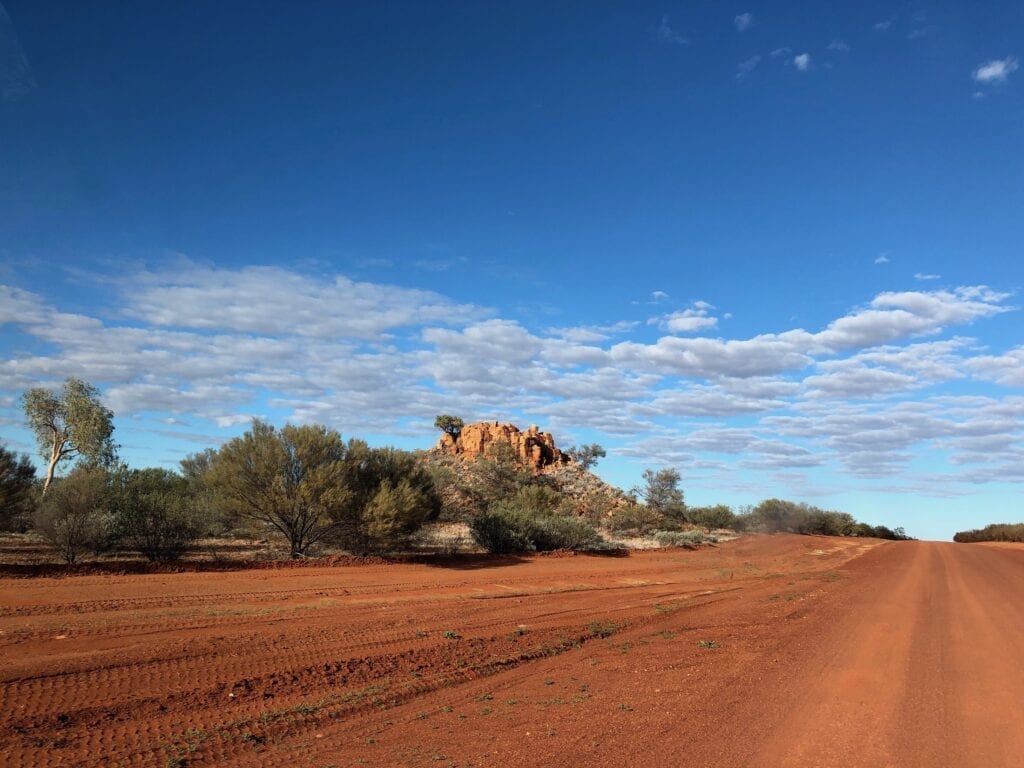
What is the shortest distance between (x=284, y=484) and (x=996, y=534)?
2943 inches

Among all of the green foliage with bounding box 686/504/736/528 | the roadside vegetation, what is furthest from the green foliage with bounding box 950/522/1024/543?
the roadside vegetation

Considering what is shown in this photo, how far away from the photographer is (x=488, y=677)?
31.2 ft

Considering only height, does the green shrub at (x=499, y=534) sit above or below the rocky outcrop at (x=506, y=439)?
below

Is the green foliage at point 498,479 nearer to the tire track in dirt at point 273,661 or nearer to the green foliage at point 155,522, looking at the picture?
the green foliage at point 155,522

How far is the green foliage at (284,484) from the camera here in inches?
907

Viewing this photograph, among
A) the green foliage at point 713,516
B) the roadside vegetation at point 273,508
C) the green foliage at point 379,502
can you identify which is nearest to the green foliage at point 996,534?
the green foliage at point 713,516

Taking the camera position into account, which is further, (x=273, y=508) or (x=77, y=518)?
(x=273, y=508)

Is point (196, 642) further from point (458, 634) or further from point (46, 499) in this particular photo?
point (46, 499)

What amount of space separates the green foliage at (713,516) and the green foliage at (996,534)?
31771 millimetres

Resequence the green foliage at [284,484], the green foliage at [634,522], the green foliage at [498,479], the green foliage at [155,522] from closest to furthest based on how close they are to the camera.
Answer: the green foliage at [155,522], the green foliage at [284,484], the green foliage at [634,522], the green foliage at [498,479]

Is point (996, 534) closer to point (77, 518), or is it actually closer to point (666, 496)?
point (666, 496)

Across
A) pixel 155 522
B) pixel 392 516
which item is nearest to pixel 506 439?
pixel 392 516

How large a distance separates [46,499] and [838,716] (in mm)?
21615

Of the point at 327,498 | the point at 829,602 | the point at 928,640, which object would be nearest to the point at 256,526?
the point at 327,498
